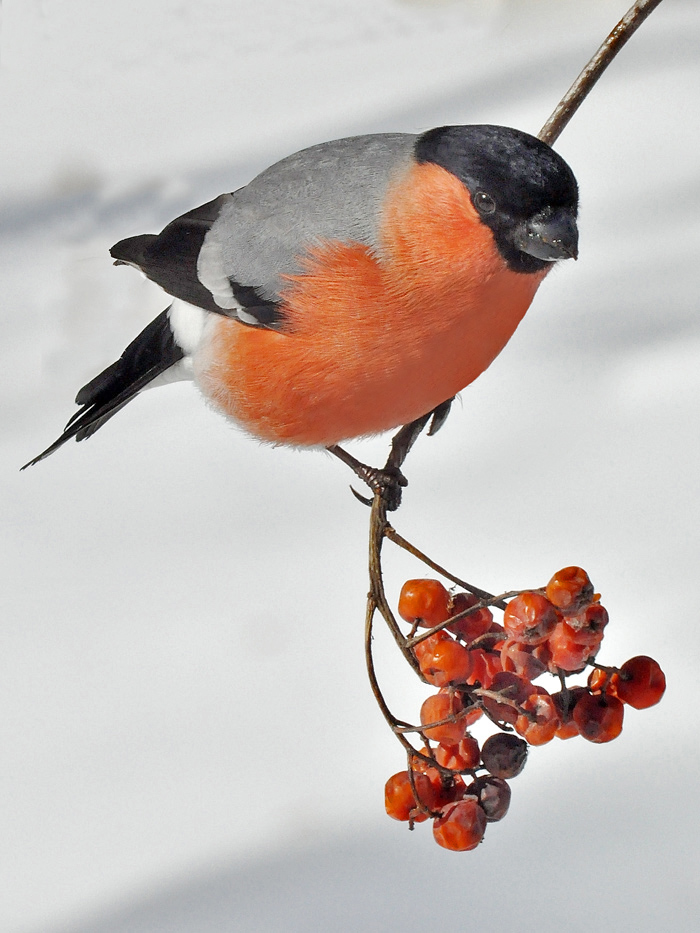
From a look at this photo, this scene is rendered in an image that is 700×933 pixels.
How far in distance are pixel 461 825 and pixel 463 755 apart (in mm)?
52

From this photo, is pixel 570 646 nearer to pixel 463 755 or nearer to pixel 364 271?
pixel 463 755

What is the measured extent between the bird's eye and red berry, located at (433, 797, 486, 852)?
42 centimetres

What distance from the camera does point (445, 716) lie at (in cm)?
73

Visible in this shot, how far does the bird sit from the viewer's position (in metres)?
0.73

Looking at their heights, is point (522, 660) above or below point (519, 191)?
below

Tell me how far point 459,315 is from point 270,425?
214mm

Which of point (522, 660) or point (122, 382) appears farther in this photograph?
point (122, 382)

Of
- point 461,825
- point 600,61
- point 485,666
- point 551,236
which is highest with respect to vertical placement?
point 600,61

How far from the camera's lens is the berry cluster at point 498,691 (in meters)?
0.69

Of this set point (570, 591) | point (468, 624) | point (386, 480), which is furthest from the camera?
point (386, 480)

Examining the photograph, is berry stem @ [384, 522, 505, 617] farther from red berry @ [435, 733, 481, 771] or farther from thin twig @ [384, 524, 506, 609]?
red berry @ [435, 733, 481, 771]

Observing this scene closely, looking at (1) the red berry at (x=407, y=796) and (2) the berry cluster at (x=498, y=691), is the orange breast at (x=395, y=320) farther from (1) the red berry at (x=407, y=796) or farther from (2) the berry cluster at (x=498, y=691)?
(1) the red berry at (x=407, y=796)

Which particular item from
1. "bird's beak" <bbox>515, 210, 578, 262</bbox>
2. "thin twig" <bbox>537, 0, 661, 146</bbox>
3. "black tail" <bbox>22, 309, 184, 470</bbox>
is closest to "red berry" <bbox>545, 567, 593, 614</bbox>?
"bird's beak" <bbox>515, 210, 578, 262</bbox>

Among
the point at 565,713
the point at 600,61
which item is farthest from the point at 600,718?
the point at 600,61
